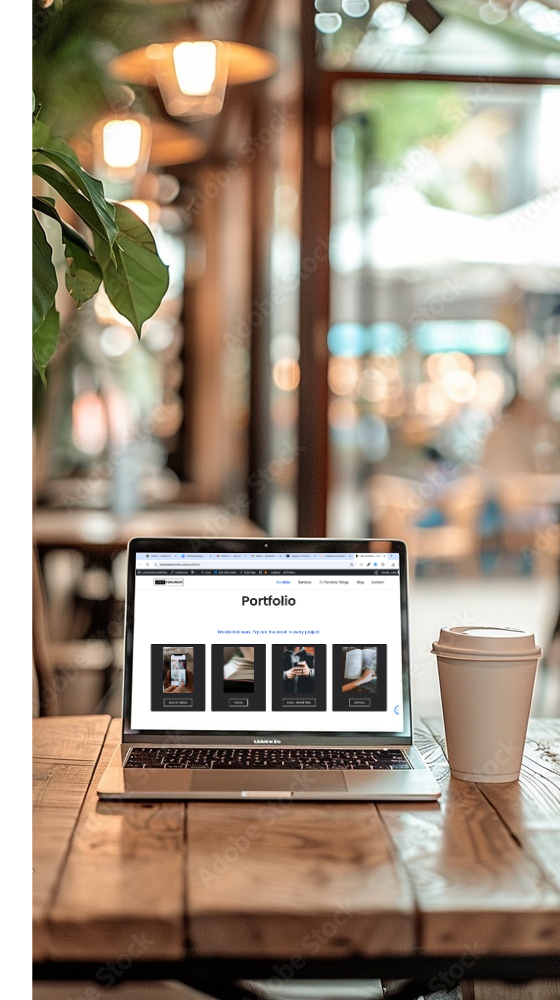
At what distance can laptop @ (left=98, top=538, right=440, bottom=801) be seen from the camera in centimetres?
131

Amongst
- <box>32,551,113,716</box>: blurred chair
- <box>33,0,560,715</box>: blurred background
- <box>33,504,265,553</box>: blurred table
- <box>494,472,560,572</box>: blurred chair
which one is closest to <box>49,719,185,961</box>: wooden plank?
<box>33,0,560,715</box>: blurred background

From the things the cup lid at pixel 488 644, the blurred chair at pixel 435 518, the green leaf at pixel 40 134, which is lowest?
the blurred chair at pixel 435 518

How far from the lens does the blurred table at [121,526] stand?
146 inches

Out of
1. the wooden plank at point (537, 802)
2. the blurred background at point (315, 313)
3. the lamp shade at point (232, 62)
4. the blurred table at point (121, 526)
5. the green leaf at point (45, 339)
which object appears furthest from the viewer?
the blurred table at point (121, 526)

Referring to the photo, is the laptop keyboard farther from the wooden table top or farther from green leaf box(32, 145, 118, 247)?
green leaf box(32, 145, 118, 247)

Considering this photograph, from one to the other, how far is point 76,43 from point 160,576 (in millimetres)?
2661

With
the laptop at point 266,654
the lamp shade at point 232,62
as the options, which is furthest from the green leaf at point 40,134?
the lamp shade at point 232,62

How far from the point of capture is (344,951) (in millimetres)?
901

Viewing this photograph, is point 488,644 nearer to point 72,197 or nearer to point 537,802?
point 537,802

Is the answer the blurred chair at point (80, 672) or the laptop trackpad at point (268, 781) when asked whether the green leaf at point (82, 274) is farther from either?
the blurred chair at point (80, 672)

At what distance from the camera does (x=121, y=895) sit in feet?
2.99

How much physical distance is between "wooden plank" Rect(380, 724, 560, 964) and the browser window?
0.72 ft

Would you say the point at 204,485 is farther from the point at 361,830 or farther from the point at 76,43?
the point at 361,830

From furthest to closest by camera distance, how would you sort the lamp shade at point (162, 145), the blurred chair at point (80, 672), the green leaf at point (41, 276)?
the lamp shade at point (162, 145)
the blurred chair at point (80, 672)
the green leaf at point (41, 276)
